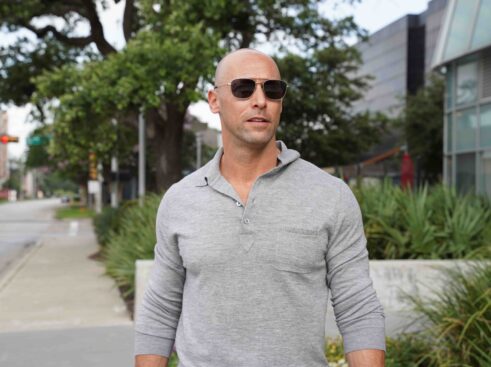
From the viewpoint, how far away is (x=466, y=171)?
1678 cm

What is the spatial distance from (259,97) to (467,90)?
15589 millimetres

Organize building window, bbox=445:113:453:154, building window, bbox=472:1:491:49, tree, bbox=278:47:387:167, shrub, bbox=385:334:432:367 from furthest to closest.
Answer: tree, bbox=278:47:387:167, building window, bbox=445:113:453:154, building window, bbox=472:1:491:49, shrub, bbox=385:334:432:367

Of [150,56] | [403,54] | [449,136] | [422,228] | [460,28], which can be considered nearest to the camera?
[422,228]

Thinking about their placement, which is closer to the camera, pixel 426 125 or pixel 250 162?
pixel 250 162

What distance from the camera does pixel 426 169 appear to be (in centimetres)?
3322

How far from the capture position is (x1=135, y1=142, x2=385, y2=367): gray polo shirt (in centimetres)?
190

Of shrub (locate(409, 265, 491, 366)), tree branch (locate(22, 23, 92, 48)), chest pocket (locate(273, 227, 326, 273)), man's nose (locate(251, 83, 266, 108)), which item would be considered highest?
tree branch (locate(22, 23, 92, 48))

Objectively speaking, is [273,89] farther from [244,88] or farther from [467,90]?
[467,90]

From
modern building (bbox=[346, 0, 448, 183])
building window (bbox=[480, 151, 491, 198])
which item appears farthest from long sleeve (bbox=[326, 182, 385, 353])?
modern building (bbox=[346, 0, 448, 183])

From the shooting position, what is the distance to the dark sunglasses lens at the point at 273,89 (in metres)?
2.05

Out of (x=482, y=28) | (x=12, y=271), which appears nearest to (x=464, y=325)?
(x=12, y=271)

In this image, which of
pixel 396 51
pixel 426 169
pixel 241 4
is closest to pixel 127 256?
pixel 241 4

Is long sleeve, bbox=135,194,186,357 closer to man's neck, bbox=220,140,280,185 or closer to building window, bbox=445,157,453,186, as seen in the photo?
man's neck, bbox=220,140,280,185

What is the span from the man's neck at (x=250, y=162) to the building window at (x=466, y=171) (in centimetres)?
1498
